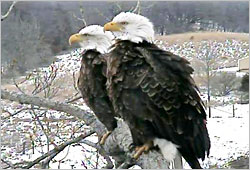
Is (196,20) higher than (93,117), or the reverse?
(196,20)

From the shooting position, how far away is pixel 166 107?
73.7 inches

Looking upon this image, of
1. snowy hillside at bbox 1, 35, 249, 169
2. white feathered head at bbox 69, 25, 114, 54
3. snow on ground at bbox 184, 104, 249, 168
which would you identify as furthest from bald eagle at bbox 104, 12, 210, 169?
snow on ground at bbox 184, 104, 249, 168

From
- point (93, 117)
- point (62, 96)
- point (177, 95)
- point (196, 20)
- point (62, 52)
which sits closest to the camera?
point (177, 95)

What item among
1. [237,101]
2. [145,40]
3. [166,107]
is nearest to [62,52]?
[145,40]

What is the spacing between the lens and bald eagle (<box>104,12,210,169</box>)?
1.88m

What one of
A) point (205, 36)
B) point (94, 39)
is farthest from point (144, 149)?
point (205, 36)

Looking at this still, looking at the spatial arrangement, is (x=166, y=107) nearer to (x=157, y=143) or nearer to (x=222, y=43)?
(x=157, y=143)

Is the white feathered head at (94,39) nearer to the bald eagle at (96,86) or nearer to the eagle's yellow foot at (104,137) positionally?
the bald eagle at (96,86)

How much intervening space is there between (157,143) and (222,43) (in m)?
2.83

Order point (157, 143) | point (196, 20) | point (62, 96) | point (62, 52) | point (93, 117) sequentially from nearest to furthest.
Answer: point (157, 143) < point (93, 117) < point (196, 20) < point (62, 52) < point (62, 96)

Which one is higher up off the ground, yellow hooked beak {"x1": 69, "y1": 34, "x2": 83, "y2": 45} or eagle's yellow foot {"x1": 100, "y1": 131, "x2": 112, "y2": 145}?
yellow hooked beak {"x1": 69, "y1": 34, "x2": 83, "y2": 45}

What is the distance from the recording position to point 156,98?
188cm

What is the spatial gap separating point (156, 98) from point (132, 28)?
433 millimetres

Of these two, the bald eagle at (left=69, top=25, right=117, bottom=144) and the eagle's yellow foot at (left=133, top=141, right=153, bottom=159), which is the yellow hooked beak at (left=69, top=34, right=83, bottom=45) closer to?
the bald eagle at (left=69, top=25, right=117, bottom=144)
